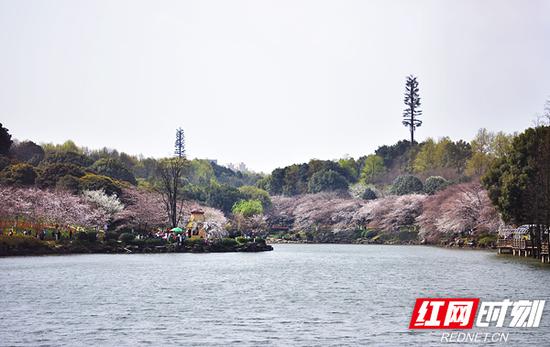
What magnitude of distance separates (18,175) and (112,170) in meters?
29.7

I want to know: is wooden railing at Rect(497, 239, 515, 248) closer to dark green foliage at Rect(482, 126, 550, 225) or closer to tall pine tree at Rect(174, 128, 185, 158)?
dark green foliage at Rect(482, 126, 550, 225)

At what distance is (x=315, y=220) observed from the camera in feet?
443

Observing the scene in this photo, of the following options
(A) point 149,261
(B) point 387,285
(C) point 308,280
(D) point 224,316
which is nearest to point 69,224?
(A) point 149,261

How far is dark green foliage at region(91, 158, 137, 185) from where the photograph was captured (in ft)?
397

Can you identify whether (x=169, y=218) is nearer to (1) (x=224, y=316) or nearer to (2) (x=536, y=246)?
(2) (x=536, y=246)

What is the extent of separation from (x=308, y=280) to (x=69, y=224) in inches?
1690

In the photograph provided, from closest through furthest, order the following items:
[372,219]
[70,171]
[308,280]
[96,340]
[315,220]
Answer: [96,340]
[308,280]
[70,171]
[372,219]
[315,220]

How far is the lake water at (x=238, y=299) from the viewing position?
2748cm

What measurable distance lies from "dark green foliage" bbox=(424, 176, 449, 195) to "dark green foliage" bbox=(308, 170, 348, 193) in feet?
88.7

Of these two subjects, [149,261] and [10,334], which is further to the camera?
[149,261]

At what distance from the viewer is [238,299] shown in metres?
38.2

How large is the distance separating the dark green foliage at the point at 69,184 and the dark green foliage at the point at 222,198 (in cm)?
4421

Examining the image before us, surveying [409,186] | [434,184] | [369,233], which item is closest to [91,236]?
[369,233]

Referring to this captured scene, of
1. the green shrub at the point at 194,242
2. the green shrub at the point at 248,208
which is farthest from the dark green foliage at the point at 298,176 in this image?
the green shrub at the point at 194,242
